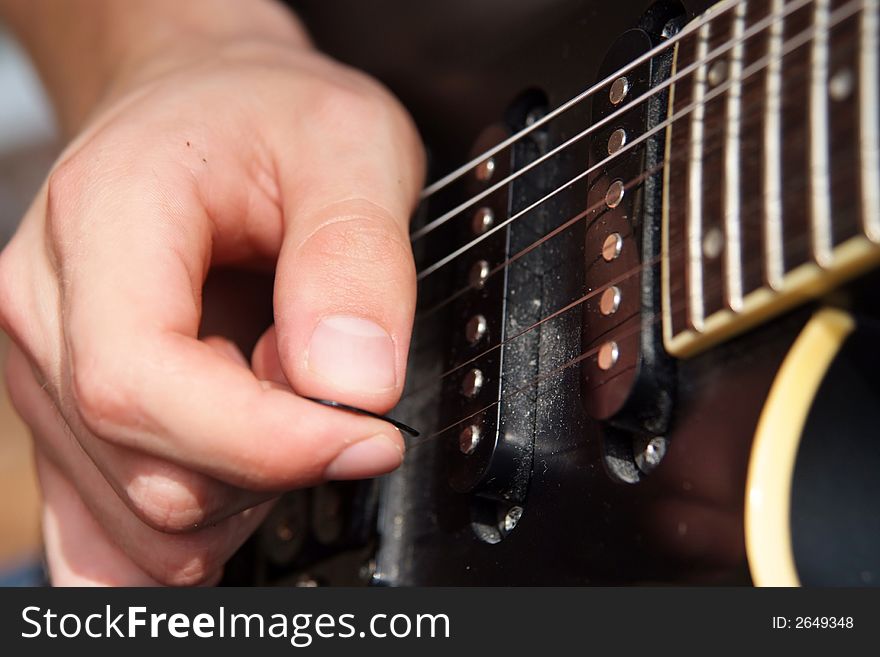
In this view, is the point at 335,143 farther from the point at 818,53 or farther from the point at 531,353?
the point at 818,53

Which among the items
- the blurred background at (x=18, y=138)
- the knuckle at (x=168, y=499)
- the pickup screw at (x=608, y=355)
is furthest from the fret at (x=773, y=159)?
the blurred background at (x=18, y=138)

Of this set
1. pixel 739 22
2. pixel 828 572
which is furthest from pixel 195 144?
pixel 828 572

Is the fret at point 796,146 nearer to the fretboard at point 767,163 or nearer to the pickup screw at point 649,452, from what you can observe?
the fretboard at point 767,163

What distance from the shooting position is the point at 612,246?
480mm

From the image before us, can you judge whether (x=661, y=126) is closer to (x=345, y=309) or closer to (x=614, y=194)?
(x=614, y=194)

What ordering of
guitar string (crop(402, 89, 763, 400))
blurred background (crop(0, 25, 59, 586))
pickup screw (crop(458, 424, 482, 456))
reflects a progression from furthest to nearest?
1. blurred background (crop(0, 25, 59, 586))
2. pickup screw (crop(458, 424, 482, 456))
3. guitar string (crop(402, 89, 763, 400))

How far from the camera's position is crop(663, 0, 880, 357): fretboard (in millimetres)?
338

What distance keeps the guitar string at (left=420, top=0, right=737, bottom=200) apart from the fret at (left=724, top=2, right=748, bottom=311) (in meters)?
0.03

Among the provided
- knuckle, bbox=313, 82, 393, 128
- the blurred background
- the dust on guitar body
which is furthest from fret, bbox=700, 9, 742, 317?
the blurred background

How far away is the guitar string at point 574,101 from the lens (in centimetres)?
45

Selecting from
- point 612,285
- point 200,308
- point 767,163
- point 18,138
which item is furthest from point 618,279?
point 18,138

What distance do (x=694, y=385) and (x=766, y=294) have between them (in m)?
0.08

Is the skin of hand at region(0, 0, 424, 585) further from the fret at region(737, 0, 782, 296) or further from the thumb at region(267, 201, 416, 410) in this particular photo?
the fret at region(737, 0, 782, 296)

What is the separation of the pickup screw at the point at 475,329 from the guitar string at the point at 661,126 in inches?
2.3
